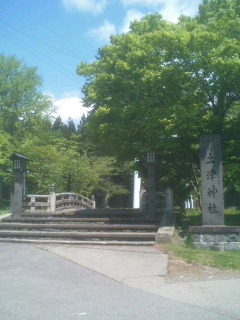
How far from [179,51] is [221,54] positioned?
144 centimetres

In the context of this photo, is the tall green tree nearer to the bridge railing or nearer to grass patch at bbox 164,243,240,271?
the bridge railing

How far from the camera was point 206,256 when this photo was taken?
9.59 meters

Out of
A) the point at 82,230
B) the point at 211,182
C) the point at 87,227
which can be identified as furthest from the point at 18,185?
the point at 211,182

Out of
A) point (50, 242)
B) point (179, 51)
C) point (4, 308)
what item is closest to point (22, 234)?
point (50, 242)

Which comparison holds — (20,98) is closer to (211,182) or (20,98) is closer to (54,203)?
(54,203)

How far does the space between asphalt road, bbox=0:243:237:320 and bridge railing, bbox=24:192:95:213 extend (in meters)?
9.53

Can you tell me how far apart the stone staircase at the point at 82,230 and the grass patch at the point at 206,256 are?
126 cm

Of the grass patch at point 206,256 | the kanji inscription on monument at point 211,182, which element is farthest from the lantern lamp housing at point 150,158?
the grass patch at point 206,256

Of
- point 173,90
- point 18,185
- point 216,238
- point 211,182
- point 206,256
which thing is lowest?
point 206,256

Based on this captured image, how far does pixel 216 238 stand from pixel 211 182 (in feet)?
5.45

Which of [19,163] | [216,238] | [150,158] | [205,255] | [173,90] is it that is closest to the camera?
[205,255]

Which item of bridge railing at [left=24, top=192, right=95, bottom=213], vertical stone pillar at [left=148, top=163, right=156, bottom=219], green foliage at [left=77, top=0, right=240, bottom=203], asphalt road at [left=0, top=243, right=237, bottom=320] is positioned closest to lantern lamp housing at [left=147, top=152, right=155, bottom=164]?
vertical stone pillar at [left=148, top=163, right=156, bottom=219]

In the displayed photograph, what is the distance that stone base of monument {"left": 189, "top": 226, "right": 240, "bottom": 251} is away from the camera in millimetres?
10430

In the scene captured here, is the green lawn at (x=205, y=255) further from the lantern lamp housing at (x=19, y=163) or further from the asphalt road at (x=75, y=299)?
the lantern lamp housing at (x=19, y=163)
